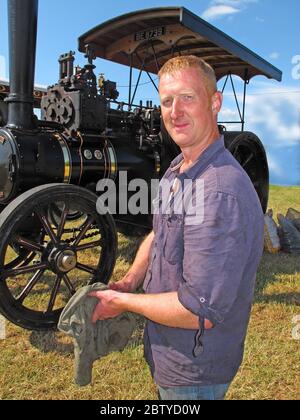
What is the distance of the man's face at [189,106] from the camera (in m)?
1.37

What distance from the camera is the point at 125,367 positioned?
3.05m

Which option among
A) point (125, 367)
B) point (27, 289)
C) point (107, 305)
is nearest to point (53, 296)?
point (27, 289)

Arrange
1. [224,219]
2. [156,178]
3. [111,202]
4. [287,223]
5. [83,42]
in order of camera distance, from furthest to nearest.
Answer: [287,223], [83,42], [156,178], [111,202], [224,219]

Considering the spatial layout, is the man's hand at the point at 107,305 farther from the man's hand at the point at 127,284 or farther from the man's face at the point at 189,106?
the man's face at the point at 189,106

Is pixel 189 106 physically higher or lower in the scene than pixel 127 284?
higher

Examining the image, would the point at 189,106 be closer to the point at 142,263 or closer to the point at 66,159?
the point at 142,263

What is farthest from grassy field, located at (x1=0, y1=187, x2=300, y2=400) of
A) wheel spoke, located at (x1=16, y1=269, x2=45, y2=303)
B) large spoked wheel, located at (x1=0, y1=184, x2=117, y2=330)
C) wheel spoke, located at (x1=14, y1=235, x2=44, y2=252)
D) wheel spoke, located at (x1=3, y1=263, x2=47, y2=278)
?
wheel spoke, located at (x1=14, y1=235, x2=44, y2=252)

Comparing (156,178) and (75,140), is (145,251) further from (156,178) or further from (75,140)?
(156,178)

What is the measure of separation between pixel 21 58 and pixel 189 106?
278 centimetres

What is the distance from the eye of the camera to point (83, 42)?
17.9 ft

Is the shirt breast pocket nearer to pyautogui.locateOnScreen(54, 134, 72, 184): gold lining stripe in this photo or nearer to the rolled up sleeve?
the rolled up sleeve

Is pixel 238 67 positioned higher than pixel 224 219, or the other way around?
pixel 238 67

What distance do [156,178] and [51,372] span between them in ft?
8.63
